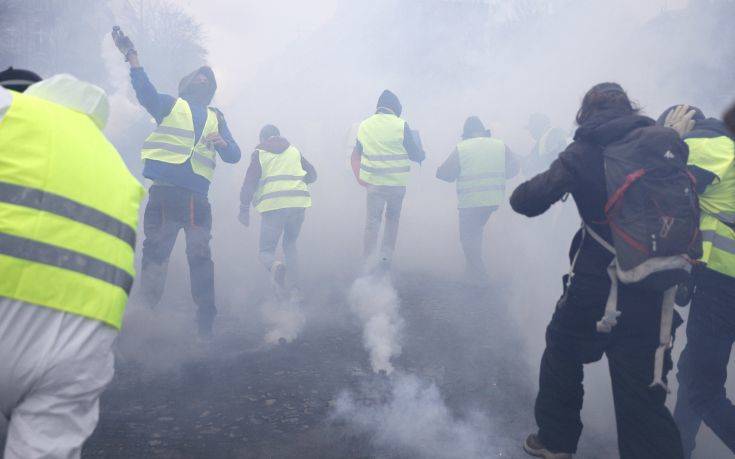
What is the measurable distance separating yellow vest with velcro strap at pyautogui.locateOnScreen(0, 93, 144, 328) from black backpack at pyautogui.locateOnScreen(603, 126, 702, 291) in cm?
192

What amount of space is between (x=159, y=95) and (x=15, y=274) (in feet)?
10.6

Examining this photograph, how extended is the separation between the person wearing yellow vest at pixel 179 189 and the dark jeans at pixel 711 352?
3537 mm

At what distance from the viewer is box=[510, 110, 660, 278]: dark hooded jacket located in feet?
7.53

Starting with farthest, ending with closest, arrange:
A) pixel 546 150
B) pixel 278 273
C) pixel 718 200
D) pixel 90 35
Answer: pixel 90 35 → pixel 546 150 → pixel 278 273 → pixel 718 200

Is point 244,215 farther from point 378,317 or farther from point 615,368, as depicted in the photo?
point 615,368

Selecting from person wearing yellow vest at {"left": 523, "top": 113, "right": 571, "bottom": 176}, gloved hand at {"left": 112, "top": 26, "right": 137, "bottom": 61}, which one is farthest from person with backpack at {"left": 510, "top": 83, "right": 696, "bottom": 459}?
person wearing yellow vest at {"left": 523, "top": 113, "right": 571, "bottom": 176}

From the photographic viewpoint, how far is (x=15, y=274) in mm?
1432

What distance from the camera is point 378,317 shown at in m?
4.62

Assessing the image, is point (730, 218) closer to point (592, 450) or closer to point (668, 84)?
point (592, 450)

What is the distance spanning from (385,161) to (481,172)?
53.5 inches

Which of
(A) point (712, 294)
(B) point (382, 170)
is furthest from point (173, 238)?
(A) point (712, 294)

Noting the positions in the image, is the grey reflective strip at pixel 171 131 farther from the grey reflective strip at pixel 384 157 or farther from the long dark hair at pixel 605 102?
the long dark hair at pixel 605 102

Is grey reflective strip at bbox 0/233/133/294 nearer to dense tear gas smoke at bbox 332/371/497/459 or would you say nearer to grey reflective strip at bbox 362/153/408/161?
dense tear gas smoke at bbox 332/371/497/459

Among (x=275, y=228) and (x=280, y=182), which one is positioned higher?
(x=280, y=182)
